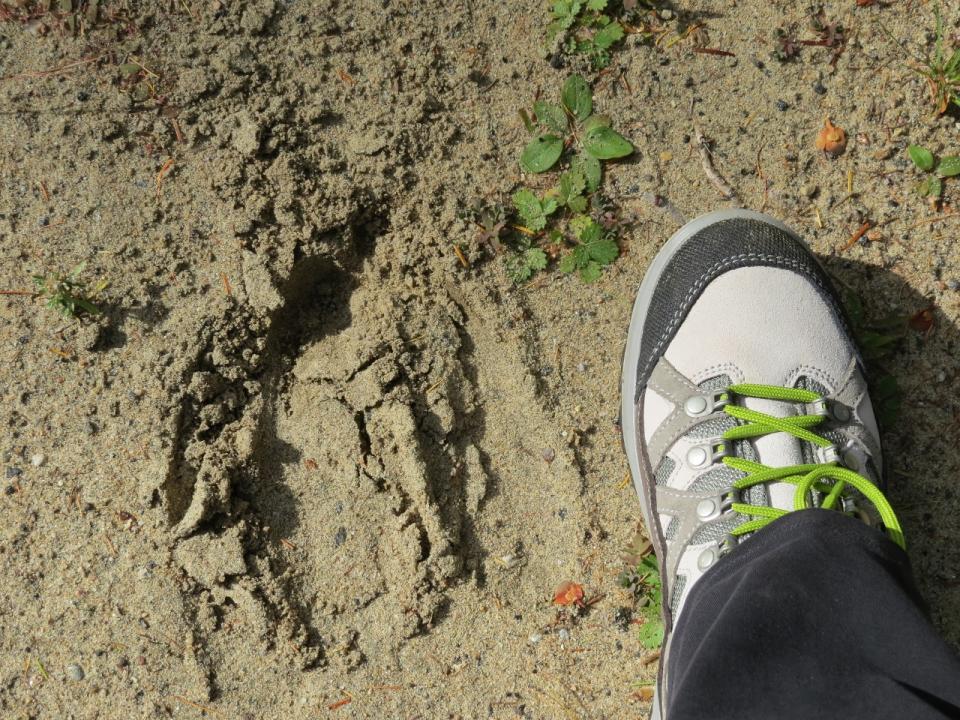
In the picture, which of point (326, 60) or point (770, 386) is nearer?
point (770, 386)

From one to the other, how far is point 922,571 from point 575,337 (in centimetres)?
139

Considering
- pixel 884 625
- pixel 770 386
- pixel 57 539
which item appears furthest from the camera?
pixel 57 539

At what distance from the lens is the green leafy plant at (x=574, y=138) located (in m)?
2.59

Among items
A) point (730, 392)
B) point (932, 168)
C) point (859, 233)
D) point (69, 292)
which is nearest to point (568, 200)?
point (730, 392)

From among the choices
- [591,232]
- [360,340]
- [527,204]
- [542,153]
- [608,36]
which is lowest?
[360,340]

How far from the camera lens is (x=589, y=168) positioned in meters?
2.60

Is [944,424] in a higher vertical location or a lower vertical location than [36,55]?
lower

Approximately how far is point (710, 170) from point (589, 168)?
41cm

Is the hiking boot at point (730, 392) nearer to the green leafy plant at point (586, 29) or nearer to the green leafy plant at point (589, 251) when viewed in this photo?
the green leafy plant at point (589, 251)

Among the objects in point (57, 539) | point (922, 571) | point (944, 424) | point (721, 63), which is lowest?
point (922, 571)

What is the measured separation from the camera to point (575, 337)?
2613mm

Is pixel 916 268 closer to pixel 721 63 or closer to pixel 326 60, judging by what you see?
pixel 721 63

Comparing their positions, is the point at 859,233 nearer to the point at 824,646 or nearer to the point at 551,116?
the point at 551,116

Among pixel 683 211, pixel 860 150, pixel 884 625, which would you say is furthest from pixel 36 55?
pixel 884 625
